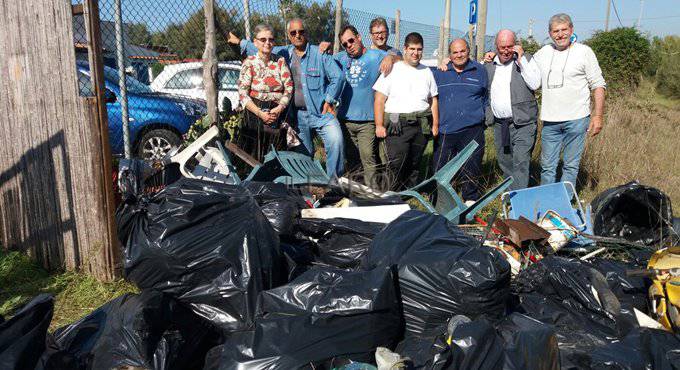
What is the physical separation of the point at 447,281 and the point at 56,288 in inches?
95.8

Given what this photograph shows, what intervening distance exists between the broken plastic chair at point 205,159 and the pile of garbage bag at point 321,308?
136 cm

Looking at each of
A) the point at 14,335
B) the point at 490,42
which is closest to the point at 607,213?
the point at 14,335

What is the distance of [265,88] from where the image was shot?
16.7 ft

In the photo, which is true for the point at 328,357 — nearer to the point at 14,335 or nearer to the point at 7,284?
the point at 14,335

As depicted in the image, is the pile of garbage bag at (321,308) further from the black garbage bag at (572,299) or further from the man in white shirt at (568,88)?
the man in white shirt at (568,88)

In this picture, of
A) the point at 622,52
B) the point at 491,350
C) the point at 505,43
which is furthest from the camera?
the point at 622,52

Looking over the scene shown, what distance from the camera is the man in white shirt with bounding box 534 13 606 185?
486 centimetres

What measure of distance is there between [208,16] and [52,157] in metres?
2.21

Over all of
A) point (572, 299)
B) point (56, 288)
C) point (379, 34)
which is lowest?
point (56, 288)

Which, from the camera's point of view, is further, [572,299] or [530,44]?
[530,44]

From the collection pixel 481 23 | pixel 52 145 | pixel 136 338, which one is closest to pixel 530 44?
pixel 481 23

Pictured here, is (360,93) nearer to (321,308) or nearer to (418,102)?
(418,102)

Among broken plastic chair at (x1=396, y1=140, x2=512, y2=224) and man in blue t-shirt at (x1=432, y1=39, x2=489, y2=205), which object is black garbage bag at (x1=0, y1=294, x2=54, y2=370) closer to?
broken plastic chair at (x1=396, y1=140, x2=512, y2=224)

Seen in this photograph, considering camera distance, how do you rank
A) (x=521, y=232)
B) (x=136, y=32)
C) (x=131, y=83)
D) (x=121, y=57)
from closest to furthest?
(x=521, y=232) < (x=121, y=57) < (x=136, y=32) < (x=131, y=83)
